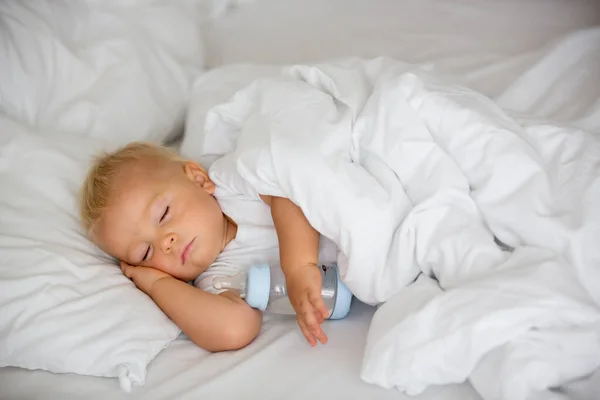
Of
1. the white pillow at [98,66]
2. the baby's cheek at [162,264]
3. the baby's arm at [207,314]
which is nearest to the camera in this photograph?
the baby's arm at [207,314]

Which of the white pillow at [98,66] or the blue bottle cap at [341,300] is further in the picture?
the white pillow at [98,66]

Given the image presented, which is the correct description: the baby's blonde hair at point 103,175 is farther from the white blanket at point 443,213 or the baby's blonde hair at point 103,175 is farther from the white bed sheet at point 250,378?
the white bed sheet at point 250,378

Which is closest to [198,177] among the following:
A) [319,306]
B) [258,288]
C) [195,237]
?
[195,237]

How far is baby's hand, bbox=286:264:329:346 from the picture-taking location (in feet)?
2.99

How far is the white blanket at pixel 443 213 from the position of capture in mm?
746

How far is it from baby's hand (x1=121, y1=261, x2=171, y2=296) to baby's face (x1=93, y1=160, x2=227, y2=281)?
1 centimetres

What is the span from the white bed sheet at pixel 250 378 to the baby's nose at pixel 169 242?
18 cm

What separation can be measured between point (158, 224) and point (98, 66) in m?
0.47

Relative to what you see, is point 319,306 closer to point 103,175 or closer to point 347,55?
point 103,175

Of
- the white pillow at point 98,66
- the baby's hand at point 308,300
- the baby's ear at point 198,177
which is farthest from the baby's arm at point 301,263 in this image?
the white pillow at point 98,66

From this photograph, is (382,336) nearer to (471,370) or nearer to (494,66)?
(471,370)

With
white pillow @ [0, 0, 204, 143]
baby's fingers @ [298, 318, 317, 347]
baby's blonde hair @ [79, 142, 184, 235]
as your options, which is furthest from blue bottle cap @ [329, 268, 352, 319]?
white pillow @ [0, 0, 204, 143]

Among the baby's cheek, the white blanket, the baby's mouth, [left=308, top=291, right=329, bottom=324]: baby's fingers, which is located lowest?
the baby's cheek

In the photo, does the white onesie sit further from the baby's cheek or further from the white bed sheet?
the white bed sheet
